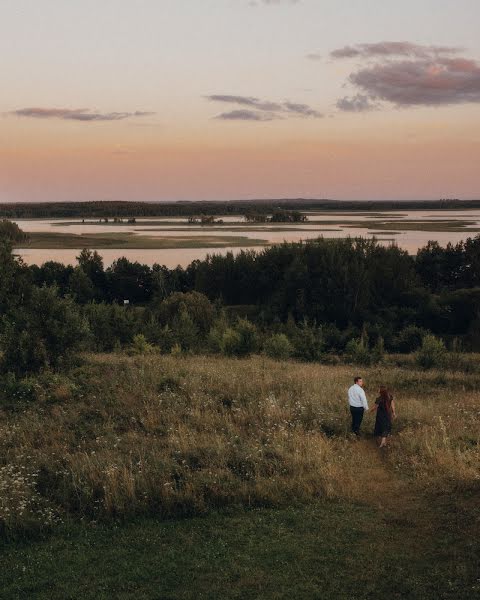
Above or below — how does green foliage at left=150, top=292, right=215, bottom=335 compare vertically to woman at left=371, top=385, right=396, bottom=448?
below

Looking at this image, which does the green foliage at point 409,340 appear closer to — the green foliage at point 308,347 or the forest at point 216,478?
the green foliage at point 308,347

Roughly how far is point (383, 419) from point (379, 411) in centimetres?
22

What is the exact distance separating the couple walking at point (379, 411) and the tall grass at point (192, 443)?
0.39 metres

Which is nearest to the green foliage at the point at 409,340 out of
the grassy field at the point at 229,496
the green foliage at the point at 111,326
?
the green foliage at the point at 111,326

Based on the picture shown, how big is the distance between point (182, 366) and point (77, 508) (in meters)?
11.1

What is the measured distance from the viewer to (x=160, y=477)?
39.5ft

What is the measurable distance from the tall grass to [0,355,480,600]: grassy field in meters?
0.05

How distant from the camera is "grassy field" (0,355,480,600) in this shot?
8773 millimetres

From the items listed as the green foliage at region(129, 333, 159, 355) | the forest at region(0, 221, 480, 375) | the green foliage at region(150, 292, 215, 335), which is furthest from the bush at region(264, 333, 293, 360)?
the green foliage at region(150, 292, 215, 335)

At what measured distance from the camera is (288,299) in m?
85.0

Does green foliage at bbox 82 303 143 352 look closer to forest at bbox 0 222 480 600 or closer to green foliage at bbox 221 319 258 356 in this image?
green foliage at bbox 221 319 258 356

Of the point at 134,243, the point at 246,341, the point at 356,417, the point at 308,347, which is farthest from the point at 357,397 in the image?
the point at 134,243

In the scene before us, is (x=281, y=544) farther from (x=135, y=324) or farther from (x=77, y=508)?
(x=135, y=324)

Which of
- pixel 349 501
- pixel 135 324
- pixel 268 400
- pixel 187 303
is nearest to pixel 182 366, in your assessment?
pixel 268 400
